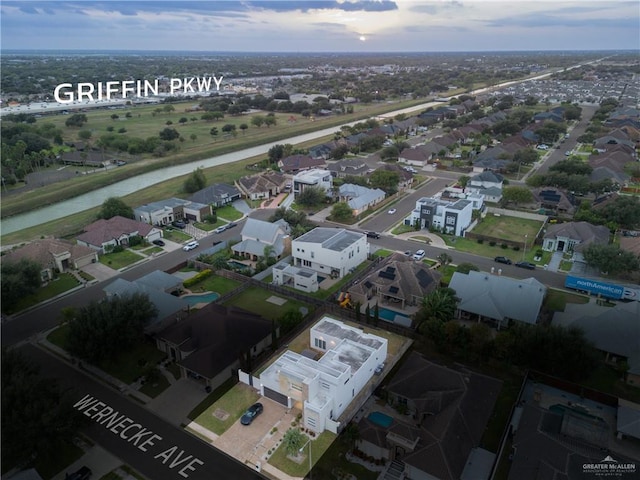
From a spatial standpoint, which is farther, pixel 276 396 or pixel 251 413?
pixel 276 396

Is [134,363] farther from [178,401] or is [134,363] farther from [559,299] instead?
[559,299]

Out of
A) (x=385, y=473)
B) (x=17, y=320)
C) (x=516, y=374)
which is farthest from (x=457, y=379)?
(x=17, y=320)

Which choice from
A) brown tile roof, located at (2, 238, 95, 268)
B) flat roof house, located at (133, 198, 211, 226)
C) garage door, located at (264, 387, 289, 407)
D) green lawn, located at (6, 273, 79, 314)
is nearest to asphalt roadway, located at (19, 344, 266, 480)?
garage door, located at (264, 387, 289, 407)

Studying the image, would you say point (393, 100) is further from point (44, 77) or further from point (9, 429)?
point (9, 429)

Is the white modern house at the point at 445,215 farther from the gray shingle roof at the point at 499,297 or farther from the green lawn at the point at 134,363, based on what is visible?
the green lawn at the point at 134,363

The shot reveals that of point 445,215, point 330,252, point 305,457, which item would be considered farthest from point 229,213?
point 305,457

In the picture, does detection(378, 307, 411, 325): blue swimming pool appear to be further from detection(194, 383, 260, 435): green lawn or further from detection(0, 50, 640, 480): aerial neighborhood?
detection(194, 383, 260, 435): green lawn

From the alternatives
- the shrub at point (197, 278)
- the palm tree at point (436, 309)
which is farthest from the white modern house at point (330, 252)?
the palm tree at point (436, 309)
